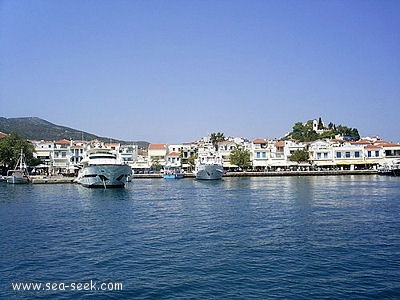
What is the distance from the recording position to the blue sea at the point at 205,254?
11.5 m

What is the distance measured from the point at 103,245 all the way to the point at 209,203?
15880mm

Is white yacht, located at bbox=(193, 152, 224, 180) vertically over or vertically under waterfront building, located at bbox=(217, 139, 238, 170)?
under

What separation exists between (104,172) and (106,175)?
44cm

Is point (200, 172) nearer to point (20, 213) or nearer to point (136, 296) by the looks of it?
point (20, 213)

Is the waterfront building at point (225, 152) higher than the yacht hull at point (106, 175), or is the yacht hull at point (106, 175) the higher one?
the waterfront building at point (225, 152)

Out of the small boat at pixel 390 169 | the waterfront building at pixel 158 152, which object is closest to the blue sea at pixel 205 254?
the small boat at pixel 390 169

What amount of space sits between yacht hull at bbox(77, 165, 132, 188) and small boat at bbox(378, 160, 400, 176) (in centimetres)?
5043

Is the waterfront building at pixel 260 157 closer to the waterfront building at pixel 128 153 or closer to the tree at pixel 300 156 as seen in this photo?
the tree at pixel 300 156

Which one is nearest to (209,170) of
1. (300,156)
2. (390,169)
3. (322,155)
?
(300,156)

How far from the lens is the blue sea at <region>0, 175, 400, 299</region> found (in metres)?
11.5

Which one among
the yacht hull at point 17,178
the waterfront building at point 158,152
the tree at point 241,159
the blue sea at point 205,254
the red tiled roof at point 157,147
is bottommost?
the blue sea at point 205,254

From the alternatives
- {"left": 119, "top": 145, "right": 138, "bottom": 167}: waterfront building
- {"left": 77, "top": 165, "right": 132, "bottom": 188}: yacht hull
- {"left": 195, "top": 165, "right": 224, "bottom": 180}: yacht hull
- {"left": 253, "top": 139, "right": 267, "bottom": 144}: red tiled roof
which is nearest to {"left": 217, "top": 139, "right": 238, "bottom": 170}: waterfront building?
{"left": 253, "top": 139, "right": 267, "bottom": 144}: red tiled roof

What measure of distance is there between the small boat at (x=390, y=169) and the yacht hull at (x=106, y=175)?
50.4m

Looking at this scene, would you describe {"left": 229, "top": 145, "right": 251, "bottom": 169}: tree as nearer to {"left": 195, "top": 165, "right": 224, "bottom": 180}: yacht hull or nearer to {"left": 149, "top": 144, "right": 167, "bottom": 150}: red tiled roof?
{"left": 195, "top": 165, "right": 224, "bottom": 180}: yacht hull
